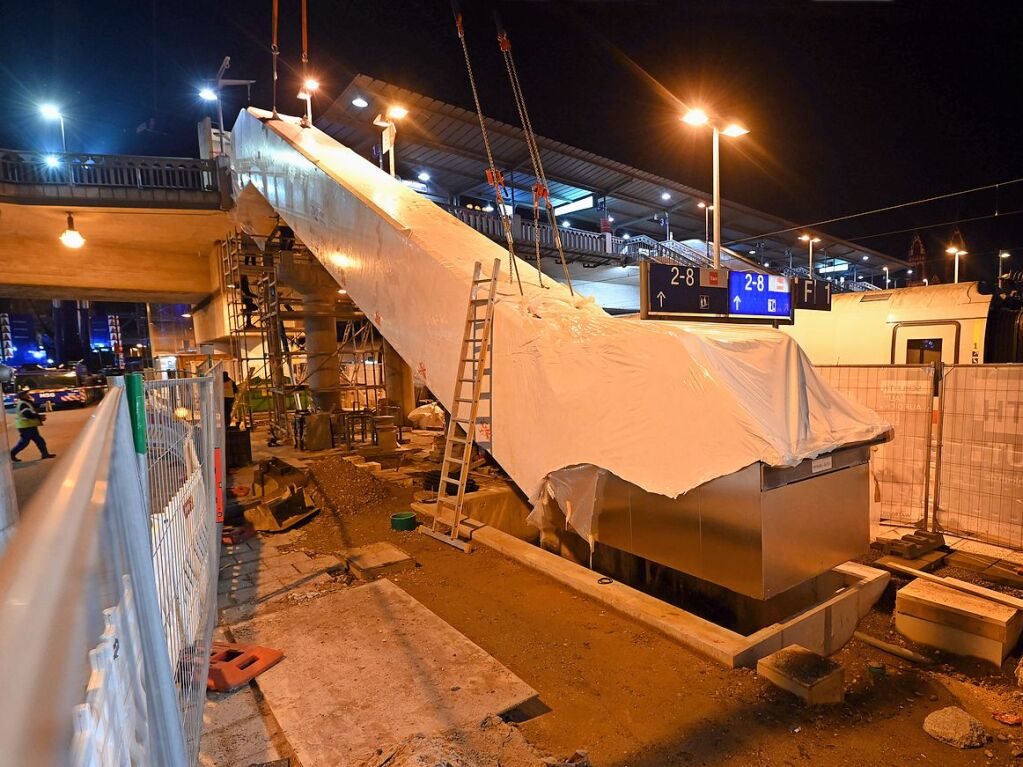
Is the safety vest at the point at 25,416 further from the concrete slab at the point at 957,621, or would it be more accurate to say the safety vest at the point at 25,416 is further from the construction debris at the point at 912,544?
the construction debris at the point at 912,544

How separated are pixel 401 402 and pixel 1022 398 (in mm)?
14971

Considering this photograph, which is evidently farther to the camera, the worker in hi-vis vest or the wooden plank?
the worker in hi-vis vest

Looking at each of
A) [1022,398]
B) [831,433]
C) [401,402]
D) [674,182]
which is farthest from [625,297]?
[831,433]

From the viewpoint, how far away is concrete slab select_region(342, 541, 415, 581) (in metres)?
5.50

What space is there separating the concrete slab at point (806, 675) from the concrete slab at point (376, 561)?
356cm

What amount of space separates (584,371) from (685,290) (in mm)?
3815

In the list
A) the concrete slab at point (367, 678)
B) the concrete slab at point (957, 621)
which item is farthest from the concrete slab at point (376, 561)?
the concrete slab at point (957, 621)

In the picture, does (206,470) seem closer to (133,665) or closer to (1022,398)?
(133,665)

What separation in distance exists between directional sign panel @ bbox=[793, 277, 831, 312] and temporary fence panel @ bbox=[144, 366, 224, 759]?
10.6 meters

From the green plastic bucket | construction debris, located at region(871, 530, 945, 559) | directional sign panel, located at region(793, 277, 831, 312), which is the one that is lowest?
construction debris, located at region(871, 530, 945, 559)

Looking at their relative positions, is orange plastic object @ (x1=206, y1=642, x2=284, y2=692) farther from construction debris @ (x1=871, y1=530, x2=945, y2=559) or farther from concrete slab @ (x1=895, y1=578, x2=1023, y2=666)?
construction debris @ (x1=871, y1=530, x2=945, y2=559)

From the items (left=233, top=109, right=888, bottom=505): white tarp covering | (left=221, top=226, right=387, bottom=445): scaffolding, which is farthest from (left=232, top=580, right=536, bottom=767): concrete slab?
(left=221, top=226, right=387, bottom=445): scaffolding

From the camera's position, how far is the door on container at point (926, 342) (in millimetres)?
10711

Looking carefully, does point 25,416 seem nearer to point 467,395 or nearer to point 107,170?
point 107,170
